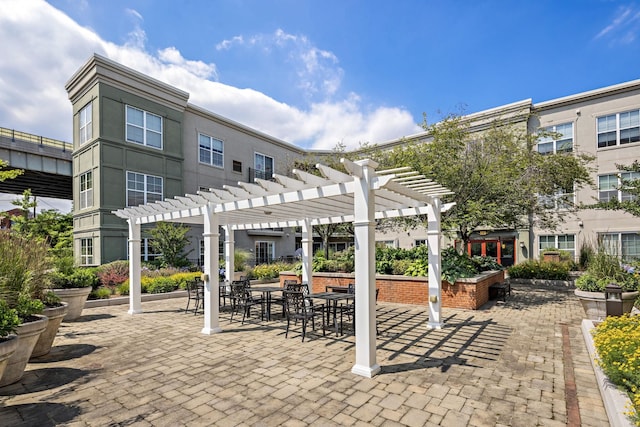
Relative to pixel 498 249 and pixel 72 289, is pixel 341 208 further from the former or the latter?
pixel 498 249

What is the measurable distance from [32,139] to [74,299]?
15126mm

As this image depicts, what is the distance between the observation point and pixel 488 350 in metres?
6.18

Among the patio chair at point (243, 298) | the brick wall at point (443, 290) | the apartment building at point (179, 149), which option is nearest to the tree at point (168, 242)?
the apartment building at point (179, 149)

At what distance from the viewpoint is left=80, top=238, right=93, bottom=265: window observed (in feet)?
55.8

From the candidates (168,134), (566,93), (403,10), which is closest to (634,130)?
(566,93)

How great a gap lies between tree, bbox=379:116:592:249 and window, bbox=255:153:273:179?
13.9m

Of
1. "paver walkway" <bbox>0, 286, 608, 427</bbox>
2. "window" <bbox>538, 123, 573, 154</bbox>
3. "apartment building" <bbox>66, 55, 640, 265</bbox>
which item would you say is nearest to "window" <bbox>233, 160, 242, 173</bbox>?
"apartment building" <bbox>66, 55, 640, 265</bbox>

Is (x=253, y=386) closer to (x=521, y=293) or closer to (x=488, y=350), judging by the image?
(x=488, y=350)

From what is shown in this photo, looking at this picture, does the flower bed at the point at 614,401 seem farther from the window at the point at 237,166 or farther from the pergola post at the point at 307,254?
the window at the point at 237,166

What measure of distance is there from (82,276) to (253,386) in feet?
24.6

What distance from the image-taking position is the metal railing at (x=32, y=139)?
17.8m

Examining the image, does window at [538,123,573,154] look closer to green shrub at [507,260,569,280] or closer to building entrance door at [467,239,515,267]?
building entrance door at [467,239,515,267]

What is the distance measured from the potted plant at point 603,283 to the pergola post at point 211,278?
28.8ft

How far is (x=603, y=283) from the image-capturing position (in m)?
8.06
